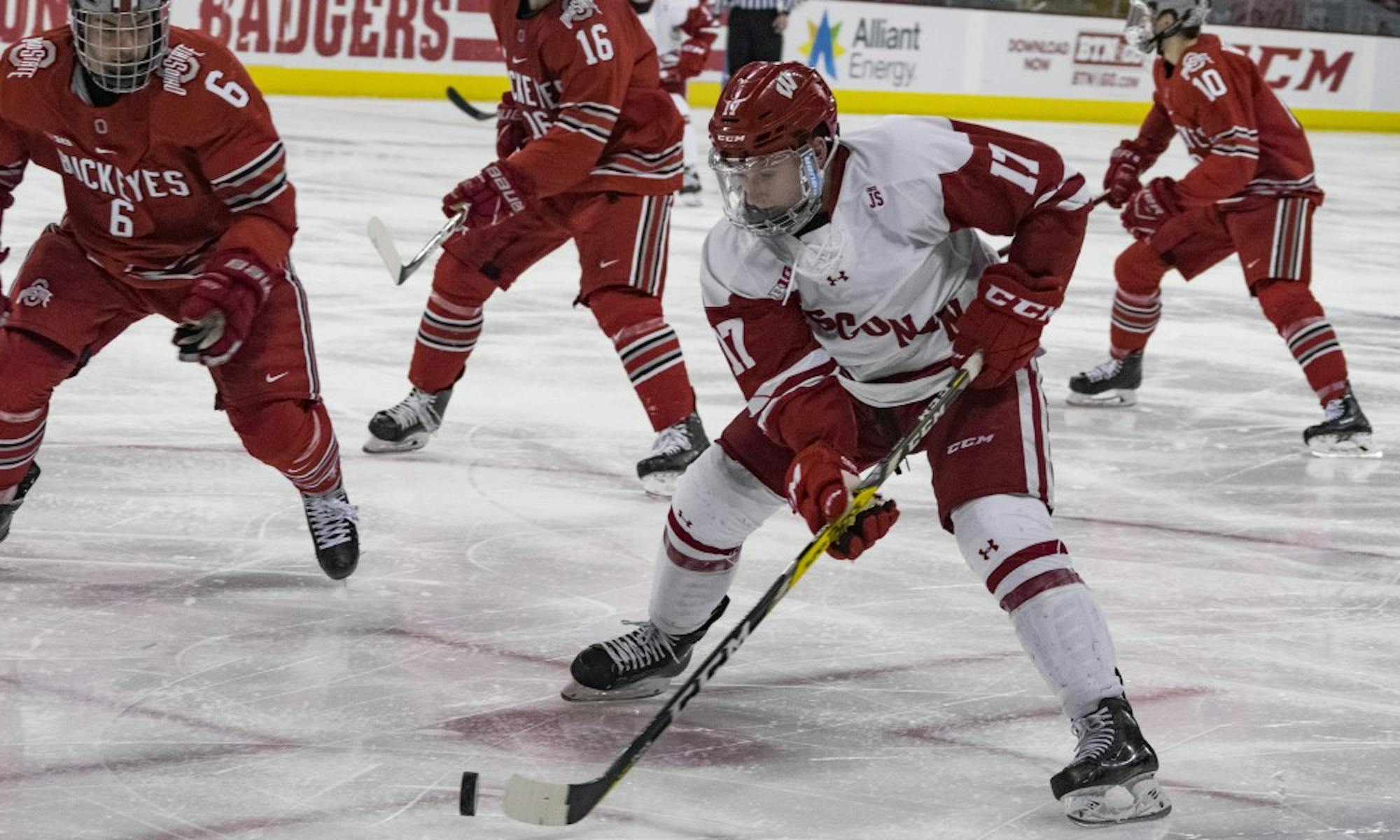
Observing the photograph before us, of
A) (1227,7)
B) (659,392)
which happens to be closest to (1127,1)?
(1227,7)

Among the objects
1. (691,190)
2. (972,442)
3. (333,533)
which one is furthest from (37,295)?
(691,190)

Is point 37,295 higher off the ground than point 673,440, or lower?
higher

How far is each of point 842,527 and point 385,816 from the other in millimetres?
586

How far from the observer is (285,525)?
10.7 ft

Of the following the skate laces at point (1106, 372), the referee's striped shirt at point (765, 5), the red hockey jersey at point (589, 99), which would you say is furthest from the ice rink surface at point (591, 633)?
the referee's striped shirt at point (765, 5)

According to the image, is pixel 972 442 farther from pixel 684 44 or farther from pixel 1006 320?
pixel 684 44

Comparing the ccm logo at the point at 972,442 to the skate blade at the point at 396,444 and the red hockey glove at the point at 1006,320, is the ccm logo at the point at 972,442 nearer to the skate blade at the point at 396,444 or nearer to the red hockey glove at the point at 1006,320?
the red hockey glove at the point at 1006,320

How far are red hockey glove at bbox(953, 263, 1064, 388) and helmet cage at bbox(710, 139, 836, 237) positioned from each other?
0.74ft

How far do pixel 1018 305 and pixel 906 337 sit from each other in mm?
Result: 157

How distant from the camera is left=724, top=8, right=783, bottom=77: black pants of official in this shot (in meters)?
9.05

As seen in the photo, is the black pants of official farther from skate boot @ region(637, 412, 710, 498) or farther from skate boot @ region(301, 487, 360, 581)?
skate boot @ region(301, 487, 360, 581)

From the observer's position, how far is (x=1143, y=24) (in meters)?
4.18

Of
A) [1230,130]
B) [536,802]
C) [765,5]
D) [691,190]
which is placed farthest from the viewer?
[765,5]

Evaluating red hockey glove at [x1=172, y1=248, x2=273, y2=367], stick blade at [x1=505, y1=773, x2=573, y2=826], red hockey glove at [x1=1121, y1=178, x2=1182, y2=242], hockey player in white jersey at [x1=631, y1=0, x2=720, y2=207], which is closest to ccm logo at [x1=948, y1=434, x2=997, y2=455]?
stick blade at [x1=505, y1=773, x2=573, y2=826]
